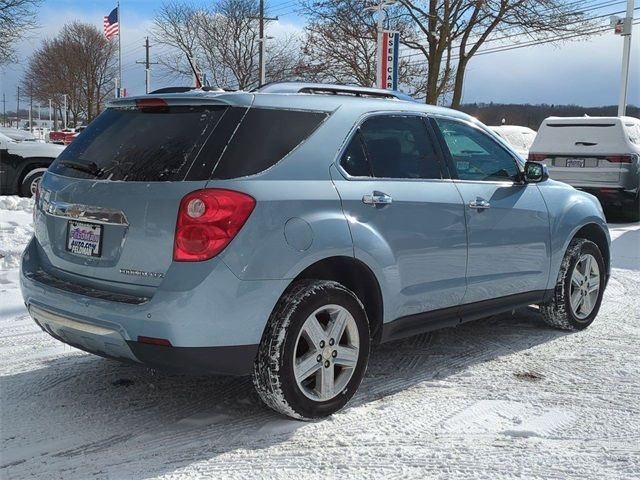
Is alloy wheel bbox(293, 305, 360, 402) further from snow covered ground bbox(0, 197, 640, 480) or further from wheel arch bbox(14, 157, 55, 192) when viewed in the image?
wheel arch bbox(14, 157, 55, 192)

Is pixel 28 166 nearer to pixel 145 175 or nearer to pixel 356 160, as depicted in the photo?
pixel 145 175

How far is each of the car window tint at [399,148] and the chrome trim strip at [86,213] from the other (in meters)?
1.40

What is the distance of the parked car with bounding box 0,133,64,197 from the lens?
11602mm

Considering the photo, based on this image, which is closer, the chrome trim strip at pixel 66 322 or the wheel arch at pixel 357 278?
the chrome trim strip at pixel 66 322

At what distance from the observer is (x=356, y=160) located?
3.74 metres

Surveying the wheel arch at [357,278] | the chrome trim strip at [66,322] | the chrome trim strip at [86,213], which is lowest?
the chrome trim strip at [66,322]

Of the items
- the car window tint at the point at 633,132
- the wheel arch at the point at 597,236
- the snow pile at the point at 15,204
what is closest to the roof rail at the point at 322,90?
the wheel arch at the point at 597,236

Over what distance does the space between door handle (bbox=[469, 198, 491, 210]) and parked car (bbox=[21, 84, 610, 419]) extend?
3 cm

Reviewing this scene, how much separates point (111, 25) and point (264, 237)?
3862 centimetres

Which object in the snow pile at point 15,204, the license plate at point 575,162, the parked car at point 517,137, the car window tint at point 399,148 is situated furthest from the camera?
the parked car at point 517,137

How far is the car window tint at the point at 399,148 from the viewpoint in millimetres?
3883

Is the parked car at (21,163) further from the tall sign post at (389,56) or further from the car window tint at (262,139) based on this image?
the car window tint at (262,139)

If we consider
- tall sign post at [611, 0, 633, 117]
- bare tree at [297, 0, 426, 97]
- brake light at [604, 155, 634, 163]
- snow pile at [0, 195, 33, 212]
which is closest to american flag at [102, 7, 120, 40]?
bare tree at [297, 0, 426, 97]

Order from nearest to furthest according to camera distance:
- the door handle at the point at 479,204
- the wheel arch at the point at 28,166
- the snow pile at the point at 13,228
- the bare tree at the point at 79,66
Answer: the door handle at the point at 479,204 → the snow pile at the point at 13,228 → the wheel arch at the point at 28,166 → the bare tree at the point at 79,66
